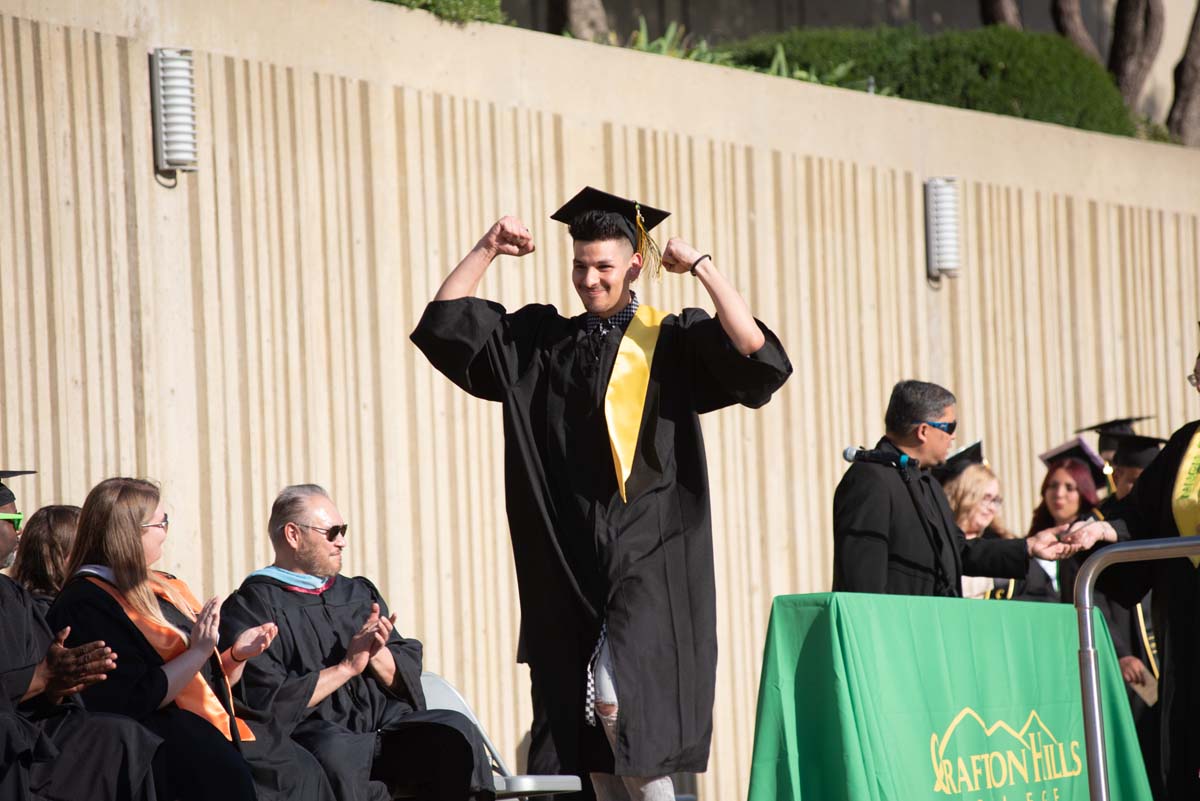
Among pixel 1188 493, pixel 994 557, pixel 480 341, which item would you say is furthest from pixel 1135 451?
pixel 480 341

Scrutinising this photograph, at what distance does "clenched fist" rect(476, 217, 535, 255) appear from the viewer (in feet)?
14.3

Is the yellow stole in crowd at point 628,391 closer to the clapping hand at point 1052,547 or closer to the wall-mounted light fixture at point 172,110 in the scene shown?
the clapping hand at point 1052,547

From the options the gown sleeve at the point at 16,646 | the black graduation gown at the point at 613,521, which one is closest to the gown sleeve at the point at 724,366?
the black graduation gown at the point at 613,521

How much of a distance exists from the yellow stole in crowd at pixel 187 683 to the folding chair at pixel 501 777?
0.84 m

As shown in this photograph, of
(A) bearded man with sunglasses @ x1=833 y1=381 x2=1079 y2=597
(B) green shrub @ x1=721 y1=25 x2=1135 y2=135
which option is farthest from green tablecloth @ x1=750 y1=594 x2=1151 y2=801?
(B) green shrub @ x1=721 y1=25 x2=1135 y2=135

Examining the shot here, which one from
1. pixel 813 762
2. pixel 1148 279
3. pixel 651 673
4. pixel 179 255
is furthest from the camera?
pixel 1148 279

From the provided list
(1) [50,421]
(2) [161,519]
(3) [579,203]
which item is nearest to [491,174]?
(1) [50,421]

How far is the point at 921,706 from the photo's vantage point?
5.06 meters

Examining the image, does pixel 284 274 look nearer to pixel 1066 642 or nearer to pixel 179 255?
pixel 179 255

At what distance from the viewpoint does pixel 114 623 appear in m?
5.15

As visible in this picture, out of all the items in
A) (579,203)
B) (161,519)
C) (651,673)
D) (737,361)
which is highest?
(579,203)

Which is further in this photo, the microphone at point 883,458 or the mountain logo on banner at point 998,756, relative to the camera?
the microphone at point 883,458

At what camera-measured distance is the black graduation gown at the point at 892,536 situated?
226 inches

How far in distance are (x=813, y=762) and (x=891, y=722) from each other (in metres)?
0.24
